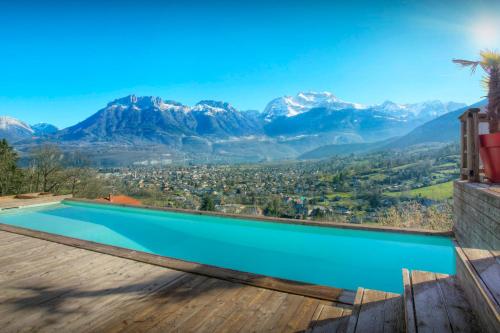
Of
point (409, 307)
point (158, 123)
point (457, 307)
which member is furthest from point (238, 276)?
point (158, 123)

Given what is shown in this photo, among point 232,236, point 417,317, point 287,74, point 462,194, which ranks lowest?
point 232,236

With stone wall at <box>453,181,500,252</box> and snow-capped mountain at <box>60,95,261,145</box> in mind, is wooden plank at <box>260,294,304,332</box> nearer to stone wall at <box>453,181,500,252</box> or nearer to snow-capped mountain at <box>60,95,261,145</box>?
stone wall at <box>453,181,500,252</box>

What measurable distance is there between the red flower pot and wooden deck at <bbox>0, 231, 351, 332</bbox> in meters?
2.16

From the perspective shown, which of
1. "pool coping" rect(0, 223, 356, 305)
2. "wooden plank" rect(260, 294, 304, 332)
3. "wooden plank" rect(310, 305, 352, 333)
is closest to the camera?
"wooden plank" rect(310, 305, 352, 333)

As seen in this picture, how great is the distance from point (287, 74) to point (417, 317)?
4450 cm

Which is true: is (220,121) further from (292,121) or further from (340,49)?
(340,49)

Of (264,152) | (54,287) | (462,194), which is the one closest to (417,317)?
(462,194)

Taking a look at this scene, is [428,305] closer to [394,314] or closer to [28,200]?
[394,314]

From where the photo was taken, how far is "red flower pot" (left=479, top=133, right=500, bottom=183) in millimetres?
2873

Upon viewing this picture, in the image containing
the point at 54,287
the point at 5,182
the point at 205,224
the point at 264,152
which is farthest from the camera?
the point at 264,152

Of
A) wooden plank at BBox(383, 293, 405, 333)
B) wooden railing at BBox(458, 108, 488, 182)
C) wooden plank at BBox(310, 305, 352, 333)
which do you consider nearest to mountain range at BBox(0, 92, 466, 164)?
wooden railing at BBox(458, 108, 488, 182)

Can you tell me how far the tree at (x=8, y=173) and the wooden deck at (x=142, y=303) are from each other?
1526 cm

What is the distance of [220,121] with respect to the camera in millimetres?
170375

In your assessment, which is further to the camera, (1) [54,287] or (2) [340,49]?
(2) [340,49]
